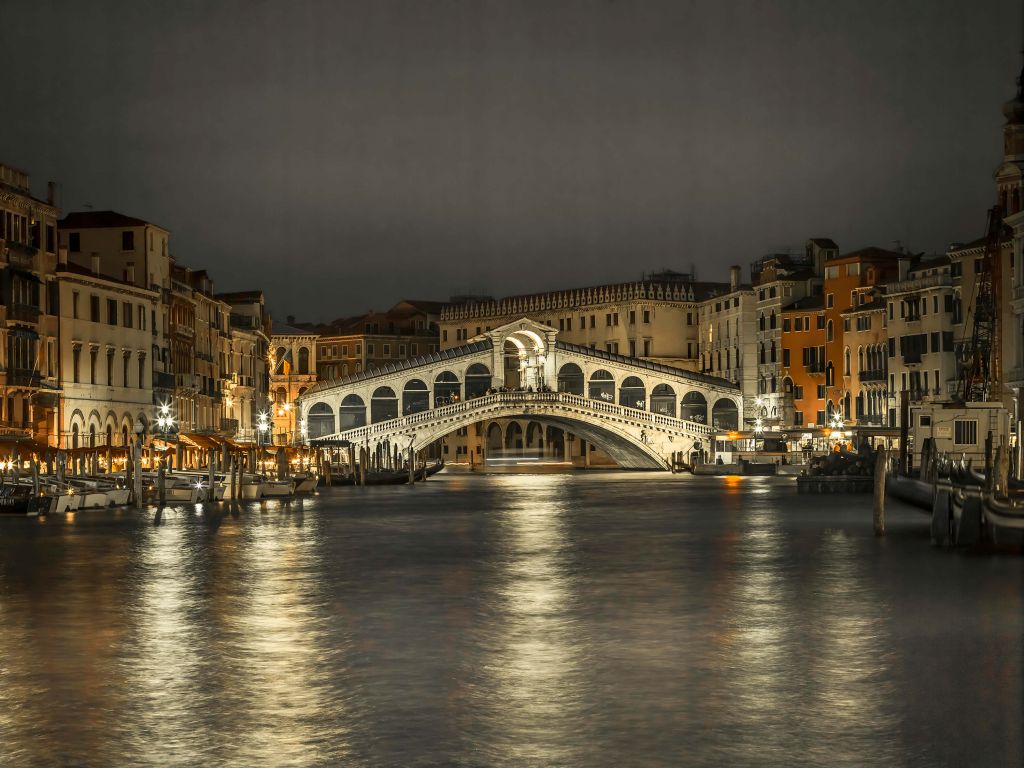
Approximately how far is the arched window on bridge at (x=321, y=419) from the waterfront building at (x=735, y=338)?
18.5 m

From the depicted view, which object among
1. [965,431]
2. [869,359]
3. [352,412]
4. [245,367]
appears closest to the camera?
[965,431]

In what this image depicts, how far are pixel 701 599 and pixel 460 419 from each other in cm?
5117

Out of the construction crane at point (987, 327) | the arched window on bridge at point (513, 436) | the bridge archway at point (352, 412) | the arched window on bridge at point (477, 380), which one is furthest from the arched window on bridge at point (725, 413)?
the construction crane at point (987, 327)

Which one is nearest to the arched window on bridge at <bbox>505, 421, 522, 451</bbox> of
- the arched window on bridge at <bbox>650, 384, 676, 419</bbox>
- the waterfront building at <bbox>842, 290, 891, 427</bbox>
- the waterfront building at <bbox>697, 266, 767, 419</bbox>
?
the waterfront building at <bbox>697, 266, 767, 419</bbox>

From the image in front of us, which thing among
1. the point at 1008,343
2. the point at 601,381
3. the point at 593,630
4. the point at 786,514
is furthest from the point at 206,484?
the point at 601,381

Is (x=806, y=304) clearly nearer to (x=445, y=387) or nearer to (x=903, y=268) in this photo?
(x=903, y=268)

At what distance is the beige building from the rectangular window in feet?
72.8

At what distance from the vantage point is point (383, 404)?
74688 mm

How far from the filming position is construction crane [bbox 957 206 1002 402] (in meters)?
48.0

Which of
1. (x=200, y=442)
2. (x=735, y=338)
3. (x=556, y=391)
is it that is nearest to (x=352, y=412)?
(x=556, y=391)

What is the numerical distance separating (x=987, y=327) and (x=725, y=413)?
87.9 ft

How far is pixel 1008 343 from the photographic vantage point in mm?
42125

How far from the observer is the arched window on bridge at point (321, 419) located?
2869 inches

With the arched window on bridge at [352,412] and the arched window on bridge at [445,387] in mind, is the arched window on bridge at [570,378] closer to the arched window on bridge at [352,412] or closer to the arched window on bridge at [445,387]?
the arched window on bridge at [445,387]
